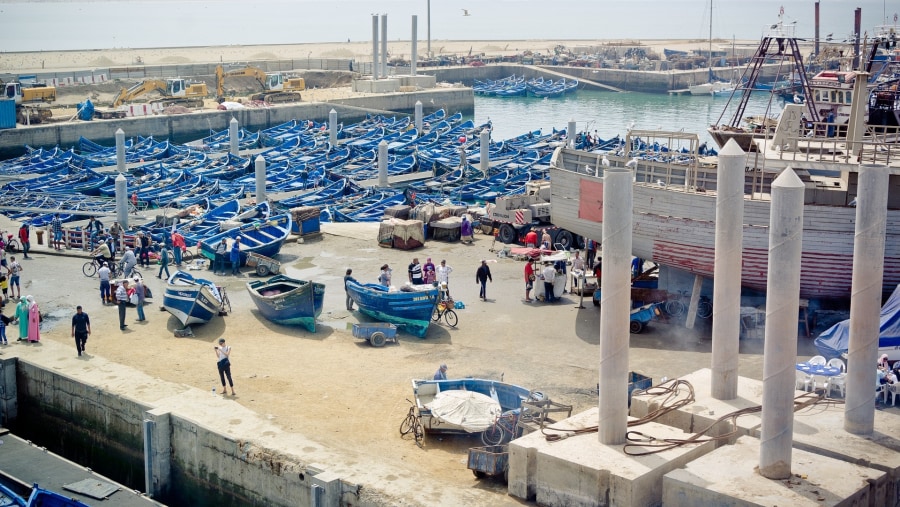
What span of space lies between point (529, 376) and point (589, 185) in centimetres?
690

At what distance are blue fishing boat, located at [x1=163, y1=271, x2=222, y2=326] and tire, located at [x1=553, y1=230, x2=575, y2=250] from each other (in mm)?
A: 11085

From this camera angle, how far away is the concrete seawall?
59469 mm

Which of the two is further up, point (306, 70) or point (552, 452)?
point (306, 70)

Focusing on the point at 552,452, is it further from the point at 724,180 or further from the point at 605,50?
the point at 605,50

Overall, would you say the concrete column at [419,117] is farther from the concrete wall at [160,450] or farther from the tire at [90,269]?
the concrete wall at [160,450]

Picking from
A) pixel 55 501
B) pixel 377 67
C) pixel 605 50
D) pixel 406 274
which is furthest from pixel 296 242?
pixel 605 50

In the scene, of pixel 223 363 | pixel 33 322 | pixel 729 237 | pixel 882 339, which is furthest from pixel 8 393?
pixel 882 339

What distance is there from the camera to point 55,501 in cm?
1603

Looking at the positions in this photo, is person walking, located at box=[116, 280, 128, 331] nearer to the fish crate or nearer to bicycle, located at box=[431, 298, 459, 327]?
bicycle, located at box=[431, 298, 459, 327]

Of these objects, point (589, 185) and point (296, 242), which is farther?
point (296, 242)

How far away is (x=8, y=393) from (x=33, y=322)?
166cm

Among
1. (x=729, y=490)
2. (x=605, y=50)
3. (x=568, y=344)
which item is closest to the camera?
(x=729, y=490)

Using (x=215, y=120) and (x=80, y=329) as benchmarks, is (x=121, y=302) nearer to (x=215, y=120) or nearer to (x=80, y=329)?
(x=80, y=329)

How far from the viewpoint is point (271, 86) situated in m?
79.9
